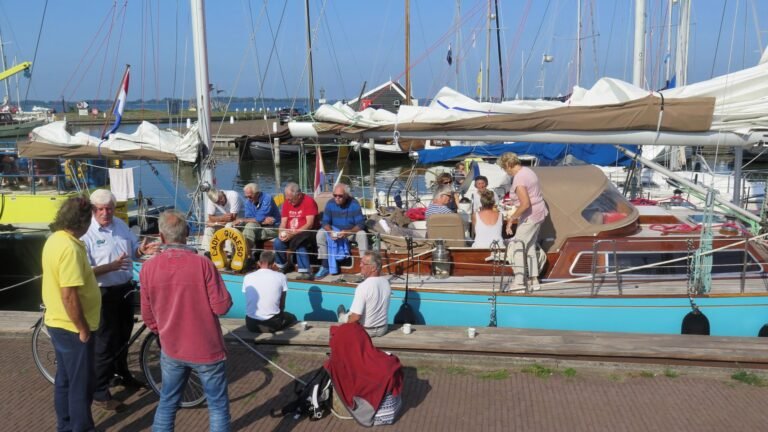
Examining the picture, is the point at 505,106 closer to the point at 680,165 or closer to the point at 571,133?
the point at 571,133

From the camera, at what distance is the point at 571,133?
8562 millimetres

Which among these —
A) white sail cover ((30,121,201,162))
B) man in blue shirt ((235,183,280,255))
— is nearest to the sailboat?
man in blue shirt ((235,183,280,255))

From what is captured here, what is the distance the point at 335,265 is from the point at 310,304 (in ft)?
2.08

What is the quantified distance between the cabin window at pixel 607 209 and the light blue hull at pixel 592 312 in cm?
121

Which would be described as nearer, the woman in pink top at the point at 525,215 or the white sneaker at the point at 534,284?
the woman in pink top at the point at 525,215

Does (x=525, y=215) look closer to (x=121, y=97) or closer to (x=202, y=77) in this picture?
(x=202, y=77)

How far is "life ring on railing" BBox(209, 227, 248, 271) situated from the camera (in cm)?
848

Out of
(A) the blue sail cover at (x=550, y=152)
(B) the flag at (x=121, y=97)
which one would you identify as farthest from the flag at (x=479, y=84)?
(B) the flag at (x=121, y=97)

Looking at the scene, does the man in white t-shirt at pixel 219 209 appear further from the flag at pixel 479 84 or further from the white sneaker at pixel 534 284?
the flag at pixel 479 84

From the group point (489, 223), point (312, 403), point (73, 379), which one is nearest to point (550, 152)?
point (489, 223)

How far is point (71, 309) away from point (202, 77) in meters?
6.04

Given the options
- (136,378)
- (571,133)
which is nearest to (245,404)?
(136,378)

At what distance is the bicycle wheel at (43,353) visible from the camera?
5.34m

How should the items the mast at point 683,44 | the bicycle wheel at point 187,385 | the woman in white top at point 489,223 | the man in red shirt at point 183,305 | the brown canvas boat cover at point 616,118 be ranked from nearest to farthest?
the man in red shirt at point 183,305 → the bicycle wheel at point 187,385 → the woman in white top at point 489,223 → the brown canvas boat cover at point 616,118 → the mast at point 683,44
